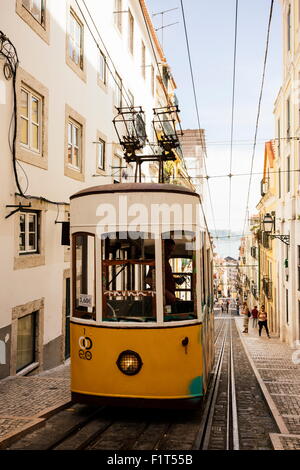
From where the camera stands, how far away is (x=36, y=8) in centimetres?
1023

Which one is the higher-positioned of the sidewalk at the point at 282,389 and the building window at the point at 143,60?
the building window at the point at 143,60

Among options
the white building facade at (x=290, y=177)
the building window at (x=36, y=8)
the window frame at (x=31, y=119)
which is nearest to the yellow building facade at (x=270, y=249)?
the white building facade at (x=290, y=177)

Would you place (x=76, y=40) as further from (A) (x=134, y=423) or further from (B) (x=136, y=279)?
(A) (x=134, y=423)


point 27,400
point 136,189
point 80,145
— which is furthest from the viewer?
point 80,145

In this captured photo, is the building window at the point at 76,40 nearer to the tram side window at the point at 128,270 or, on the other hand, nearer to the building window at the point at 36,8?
the building window at the point at 36,8

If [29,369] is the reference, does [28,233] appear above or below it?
above

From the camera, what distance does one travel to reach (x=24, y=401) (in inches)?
274

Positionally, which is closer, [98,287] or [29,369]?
[98,287]

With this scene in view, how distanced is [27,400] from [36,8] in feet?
26.8

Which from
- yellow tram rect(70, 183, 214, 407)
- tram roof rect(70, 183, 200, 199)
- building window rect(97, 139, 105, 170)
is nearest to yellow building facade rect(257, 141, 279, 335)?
building window rect(97, 139, 105, 170)

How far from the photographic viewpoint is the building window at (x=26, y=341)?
9.56m

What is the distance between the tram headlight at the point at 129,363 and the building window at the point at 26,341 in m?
4.41

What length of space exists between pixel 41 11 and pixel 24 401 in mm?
8314

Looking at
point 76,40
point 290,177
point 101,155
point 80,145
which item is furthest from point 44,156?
point 290,177
